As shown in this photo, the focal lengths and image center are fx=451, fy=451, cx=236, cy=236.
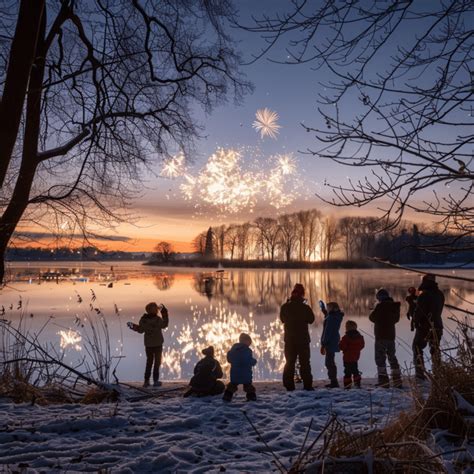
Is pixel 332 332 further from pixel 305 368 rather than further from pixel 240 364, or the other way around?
pixel 240 364

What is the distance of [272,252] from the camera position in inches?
2985

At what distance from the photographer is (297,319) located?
813 cm

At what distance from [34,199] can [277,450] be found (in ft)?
15.6

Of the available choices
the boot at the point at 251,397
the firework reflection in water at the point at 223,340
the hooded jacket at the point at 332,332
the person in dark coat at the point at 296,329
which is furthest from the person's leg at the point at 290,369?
the firework reflection in water at the point at 223,340

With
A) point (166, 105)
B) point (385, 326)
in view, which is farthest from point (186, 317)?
point (166, 105)

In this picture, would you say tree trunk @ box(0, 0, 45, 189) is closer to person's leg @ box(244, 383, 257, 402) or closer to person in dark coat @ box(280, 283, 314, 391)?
person's leg @ box(244, 383, 257, 402)

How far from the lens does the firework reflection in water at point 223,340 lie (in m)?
12.0

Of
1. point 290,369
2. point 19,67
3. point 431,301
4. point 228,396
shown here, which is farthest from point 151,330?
point 19,67

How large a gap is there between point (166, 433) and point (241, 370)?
2.43 m

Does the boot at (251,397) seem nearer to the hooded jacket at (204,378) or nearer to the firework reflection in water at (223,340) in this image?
the hooded jacket at (204,378)

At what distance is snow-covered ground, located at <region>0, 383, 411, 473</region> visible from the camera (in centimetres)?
373

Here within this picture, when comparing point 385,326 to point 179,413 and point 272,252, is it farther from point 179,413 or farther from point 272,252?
point 272,252

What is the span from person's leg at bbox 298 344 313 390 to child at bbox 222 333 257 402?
125cm

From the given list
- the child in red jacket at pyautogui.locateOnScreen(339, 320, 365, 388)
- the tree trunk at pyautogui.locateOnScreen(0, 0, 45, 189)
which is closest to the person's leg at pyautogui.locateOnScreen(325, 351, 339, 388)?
the child in red jacket at pyautogui.locateOnScreen(339, 320, 365, 388)
